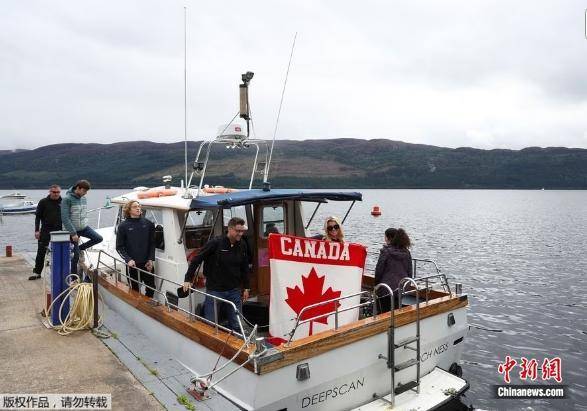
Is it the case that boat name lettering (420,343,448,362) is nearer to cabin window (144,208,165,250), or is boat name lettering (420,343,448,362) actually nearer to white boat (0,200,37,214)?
cabin window (144,208,165,250)

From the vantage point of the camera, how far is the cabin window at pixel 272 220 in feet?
27.2

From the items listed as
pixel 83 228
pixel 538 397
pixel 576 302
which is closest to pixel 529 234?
pixel 576 302

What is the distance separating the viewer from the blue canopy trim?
21.9ft

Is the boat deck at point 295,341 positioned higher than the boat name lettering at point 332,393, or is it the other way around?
the boat deck at point 295,341

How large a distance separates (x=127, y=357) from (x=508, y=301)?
52.6 feet

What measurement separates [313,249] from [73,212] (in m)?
5.12

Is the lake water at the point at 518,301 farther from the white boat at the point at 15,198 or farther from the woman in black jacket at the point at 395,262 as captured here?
the white boat at the point at 15,198

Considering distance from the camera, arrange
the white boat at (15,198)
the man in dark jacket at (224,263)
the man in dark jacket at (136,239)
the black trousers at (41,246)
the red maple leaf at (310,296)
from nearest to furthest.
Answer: the red maple leaf at (310,296) → the man in dark jacket at (224,263) → the man in dark jacket at (136,239) → the black trousers at (41,246) → the white boat at (15,198)

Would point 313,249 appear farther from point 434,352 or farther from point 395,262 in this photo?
point 434,352

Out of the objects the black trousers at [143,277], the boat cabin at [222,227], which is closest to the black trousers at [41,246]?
the black trousers at [143,277]

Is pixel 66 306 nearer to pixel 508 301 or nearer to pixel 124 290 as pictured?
pixel 124 290

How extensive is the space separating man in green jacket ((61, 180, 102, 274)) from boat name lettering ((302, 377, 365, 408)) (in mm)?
5440

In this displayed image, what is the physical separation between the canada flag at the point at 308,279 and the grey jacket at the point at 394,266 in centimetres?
90
